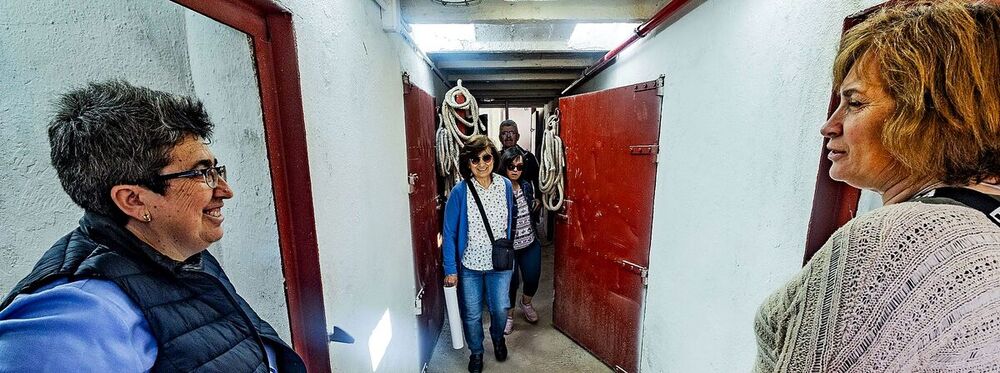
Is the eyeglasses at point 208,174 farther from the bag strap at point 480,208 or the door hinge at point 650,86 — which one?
the door hinge at point 650,86

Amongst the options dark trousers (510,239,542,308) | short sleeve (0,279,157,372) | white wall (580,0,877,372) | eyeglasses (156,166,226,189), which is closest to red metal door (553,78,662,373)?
white wall (580,0,877,372)

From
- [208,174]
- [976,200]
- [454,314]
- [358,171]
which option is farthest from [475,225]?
[976,200]

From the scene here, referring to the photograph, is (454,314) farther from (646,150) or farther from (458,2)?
(458,2)

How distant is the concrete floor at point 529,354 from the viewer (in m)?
2.41

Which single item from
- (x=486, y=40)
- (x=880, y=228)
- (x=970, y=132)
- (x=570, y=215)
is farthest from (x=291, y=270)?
(x=486, y=40)

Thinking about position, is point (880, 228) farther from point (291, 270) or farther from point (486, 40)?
point (486, 40)

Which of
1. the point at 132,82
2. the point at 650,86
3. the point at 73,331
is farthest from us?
the point at 650,86

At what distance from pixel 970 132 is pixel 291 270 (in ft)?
4.53

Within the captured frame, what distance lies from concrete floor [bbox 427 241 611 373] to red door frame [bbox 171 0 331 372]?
1593 millimetres

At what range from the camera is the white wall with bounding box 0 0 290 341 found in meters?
0.63

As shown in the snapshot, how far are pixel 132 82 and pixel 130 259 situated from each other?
626mm

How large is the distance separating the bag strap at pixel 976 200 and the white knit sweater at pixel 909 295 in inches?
0.7

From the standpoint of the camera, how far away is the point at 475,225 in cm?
213

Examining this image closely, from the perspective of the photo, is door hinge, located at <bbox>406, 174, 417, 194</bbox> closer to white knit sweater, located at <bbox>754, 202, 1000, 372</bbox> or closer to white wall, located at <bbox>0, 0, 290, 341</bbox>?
white wall, located at <bbox>0, 0, 290, 341</bbox>
